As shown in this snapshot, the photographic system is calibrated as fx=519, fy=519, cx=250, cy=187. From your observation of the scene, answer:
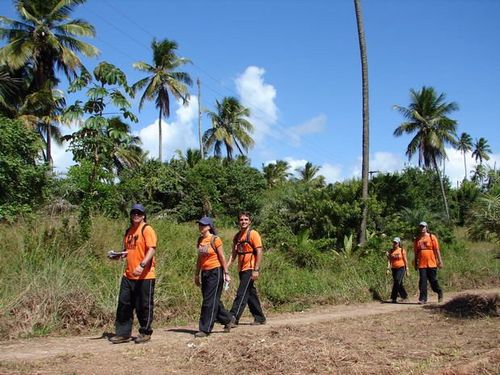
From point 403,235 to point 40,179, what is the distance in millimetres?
13381

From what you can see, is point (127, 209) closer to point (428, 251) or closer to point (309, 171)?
point (428, 251)

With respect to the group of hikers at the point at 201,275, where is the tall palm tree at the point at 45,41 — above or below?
above

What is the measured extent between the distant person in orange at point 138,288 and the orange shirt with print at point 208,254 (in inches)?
33.6

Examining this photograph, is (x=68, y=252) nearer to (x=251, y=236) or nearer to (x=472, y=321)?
(x=251, y=236)

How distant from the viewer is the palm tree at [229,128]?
141 ft

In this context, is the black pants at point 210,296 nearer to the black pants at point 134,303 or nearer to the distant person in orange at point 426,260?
the black pants at point 134,303

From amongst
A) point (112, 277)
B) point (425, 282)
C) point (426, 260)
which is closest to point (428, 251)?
point (426, 260)

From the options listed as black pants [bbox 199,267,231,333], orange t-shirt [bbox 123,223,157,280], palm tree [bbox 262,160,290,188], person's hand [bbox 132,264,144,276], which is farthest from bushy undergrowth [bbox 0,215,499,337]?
palm tree [bbox 262,160,290,188]

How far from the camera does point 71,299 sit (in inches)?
326

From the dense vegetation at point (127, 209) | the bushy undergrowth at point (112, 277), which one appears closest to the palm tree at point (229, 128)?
the dense vegetation at point (127, 209)

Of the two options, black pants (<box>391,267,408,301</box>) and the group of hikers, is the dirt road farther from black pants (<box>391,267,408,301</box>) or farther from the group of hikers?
black pants (<box>391,267,408,301</box>)

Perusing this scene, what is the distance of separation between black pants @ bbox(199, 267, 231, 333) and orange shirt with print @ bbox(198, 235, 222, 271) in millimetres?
72

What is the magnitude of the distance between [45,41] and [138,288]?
2215 centimetres

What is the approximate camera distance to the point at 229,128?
43.6 m
